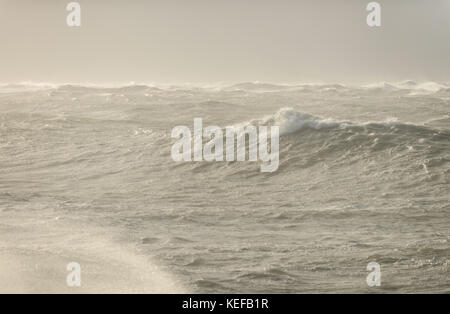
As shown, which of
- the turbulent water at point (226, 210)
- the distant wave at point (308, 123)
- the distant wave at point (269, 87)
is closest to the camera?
the turbulent water at point (226, 210)

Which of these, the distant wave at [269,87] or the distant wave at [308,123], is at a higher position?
the distant wave at [269,87]

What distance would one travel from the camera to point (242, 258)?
32.2 ft

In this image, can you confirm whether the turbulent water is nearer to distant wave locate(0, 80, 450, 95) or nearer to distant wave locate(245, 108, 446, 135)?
distant wave locate(245, 108, 446, 135)

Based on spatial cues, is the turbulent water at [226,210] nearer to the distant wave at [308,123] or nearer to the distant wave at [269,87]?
the distant wave at [308,123]

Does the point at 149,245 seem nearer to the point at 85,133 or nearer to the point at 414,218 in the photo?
the point at 414,218

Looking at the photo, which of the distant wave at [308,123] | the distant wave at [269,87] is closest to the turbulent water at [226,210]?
the distant wave at [308,123]

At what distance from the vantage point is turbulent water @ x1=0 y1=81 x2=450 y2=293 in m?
8.88

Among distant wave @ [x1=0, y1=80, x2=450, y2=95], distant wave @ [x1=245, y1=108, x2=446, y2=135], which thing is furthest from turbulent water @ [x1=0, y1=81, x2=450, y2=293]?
distant wave @ [x1=0, y1=80, x2=450, y2=95]

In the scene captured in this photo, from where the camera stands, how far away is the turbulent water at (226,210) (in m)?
8.88

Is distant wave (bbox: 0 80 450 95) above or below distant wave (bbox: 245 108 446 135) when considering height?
Answer: above

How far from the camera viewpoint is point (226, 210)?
13.0m

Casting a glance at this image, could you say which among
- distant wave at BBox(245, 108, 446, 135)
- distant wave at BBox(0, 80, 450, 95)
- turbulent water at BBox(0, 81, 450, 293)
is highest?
distant wave at BBox(0, 80, 450, 95)

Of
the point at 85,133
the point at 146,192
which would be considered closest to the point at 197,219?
the point at 146,192

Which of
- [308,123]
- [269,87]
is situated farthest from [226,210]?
[269,87]
